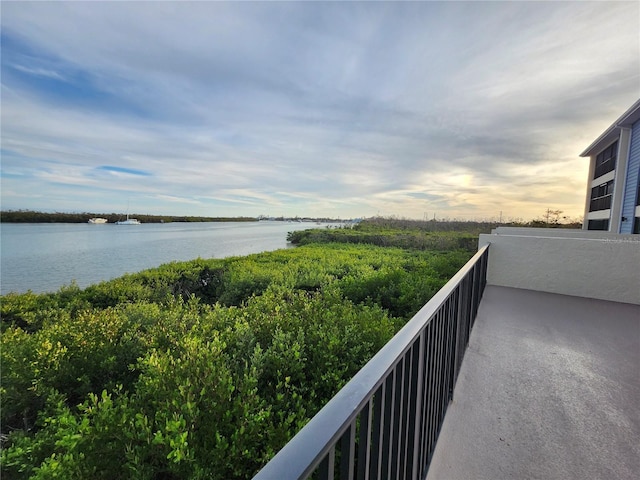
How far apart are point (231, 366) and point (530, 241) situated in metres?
6.25

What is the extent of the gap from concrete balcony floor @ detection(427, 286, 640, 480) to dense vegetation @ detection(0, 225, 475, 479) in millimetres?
797

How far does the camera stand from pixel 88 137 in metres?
8.04

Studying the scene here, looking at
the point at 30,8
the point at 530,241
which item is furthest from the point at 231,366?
the point at 530,241

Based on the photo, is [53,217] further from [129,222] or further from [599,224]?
[599,224]

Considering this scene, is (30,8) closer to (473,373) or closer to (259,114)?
(473,373)

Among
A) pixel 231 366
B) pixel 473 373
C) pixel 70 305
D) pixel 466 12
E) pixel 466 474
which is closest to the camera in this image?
pixel 466 474

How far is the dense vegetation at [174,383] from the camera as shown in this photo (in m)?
1.50

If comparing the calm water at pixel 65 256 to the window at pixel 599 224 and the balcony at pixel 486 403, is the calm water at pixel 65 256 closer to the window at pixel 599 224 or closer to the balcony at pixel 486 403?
the balcony at pixel 486 403

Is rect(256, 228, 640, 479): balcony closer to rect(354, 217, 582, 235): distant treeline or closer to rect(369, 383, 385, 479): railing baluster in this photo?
rect(369, 383, 385, 479): railing baluster

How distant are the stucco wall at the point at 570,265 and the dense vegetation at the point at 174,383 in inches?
119

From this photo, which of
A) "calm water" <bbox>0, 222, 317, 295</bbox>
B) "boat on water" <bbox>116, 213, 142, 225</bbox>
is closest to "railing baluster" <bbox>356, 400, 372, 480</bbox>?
"calm water" <bbox>0, 222, 317, 295</bbox>

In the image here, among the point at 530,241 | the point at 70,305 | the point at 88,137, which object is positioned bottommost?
the point at 70,305

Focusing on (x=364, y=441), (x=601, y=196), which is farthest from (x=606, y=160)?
(x=364, y=441)

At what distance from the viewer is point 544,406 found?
218 cm
